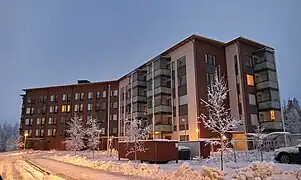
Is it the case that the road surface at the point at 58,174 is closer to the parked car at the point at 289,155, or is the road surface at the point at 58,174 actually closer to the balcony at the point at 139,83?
the parked car at the point at 289,155

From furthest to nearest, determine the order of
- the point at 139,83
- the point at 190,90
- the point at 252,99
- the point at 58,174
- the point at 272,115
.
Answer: the point at 139,83 < the point at 252,99 < the point at 272,115 < the point at 190,90 < the point at 58,174

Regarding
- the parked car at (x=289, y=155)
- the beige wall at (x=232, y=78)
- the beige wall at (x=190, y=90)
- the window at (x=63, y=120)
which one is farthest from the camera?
the window at (x=63, y=120)

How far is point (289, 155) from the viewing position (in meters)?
19.3

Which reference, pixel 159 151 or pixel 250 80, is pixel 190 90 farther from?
pixel 159 151

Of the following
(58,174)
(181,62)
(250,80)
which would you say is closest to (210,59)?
(181,62)

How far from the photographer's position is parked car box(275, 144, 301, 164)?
18828 mm

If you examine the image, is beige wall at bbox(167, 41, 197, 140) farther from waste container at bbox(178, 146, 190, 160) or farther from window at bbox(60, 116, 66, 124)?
window at bbox(60, 116, 66, 124)

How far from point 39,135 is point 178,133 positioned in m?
45.7

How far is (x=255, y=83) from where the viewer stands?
43312 mm

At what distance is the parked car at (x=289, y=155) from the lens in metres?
18.8

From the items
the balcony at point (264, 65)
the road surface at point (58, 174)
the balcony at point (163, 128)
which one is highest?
the balcony at point (264, 65)

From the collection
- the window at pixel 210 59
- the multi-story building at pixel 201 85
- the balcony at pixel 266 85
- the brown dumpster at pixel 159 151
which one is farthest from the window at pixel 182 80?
the brown dumpster at pixel 159 151

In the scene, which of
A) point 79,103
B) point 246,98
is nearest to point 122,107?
point 79,103

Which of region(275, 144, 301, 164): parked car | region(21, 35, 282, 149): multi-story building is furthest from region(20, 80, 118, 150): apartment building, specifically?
region(275, 144, 301, 164): parked car
